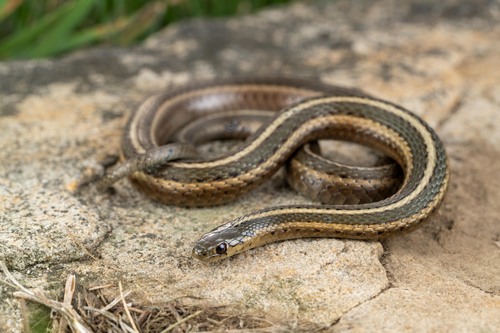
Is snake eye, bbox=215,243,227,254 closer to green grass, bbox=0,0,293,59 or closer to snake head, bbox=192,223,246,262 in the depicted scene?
snake head, bbox=192,223,246,262

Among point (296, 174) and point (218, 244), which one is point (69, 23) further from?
point (218, 244)

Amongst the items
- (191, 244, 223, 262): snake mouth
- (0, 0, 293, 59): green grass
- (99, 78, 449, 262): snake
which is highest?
(0, 0, 293, 59): green grass

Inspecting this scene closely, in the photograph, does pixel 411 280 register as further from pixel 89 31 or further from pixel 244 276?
pixel 89 31

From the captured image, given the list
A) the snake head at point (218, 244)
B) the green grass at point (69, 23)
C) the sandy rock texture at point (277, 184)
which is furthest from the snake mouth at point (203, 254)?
the green grass at point (69, 23)

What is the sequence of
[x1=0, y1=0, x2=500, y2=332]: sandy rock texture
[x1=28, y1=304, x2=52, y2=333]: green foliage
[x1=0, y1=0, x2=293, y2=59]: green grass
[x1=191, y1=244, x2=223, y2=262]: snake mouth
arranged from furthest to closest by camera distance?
[x1=0, y1=0, x2=293, y2=59]: green grass < [x1=191, y1=244, x2=223, y2=262]: snake mouth < [x1=0, y1=0, x2=500, y2=332]: sandy rock texture < [x1=28, y1=304, x2=52, y2=333]: green foliage

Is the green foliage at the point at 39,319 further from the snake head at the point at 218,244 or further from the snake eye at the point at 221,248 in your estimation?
the snake eye at the point at 221,248

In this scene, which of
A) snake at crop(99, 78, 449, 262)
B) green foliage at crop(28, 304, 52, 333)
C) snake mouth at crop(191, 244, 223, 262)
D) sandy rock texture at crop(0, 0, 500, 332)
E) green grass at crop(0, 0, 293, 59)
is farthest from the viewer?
green grass at crop(0, 0, 293, 59)

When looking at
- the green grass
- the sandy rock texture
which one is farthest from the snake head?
the green grass
